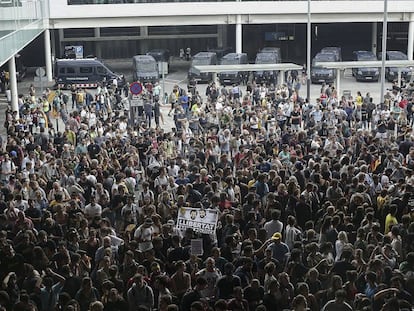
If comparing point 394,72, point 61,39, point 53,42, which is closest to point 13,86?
point 53,42

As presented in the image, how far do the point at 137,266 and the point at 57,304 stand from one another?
125 centimetres

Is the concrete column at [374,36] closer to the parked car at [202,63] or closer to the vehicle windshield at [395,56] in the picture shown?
the vehicle windshield at [395,56]

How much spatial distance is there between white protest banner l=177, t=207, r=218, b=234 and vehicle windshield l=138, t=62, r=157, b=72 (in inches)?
1273

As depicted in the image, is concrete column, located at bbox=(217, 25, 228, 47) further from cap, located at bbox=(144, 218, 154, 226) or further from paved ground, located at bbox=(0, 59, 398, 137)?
cap, located at bbox=(144, 218, 154, 226)

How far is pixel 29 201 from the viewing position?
576 inches

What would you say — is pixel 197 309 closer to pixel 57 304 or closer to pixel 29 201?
pixel 57 304

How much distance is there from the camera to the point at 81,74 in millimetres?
43438

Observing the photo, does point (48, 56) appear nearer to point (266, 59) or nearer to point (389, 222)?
point (266, 59)

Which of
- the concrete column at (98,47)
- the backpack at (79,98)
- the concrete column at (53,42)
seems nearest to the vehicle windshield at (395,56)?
the backpack at (79,98)

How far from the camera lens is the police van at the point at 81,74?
1700 inches

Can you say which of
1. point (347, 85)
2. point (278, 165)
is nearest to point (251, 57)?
point (347, 85)

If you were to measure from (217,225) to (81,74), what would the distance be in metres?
31.6

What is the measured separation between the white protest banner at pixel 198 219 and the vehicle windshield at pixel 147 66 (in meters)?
32.3

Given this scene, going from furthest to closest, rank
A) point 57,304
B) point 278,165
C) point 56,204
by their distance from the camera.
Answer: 1. point 278,165
2. point 56,204
3. point 57,304
